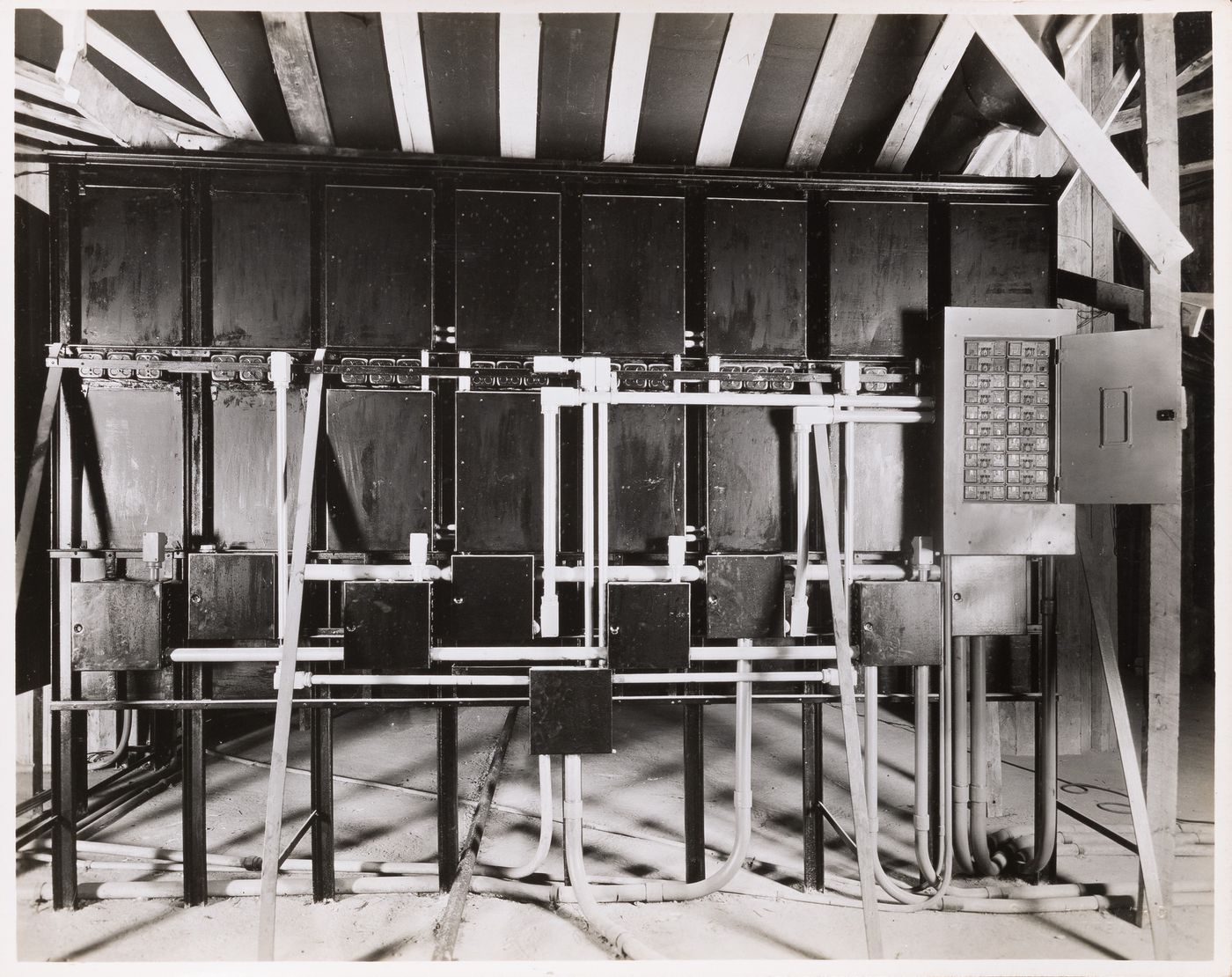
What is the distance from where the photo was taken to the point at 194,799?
8.05 feet

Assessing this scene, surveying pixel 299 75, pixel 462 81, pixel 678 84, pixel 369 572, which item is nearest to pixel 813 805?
pixel 369 572

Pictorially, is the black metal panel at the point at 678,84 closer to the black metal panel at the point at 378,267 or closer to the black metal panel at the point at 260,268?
the black metal panel at the point at 378,267

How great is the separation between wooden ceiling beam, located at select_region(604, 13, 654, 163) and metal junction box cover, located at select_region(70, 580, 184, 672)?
239 centimetres

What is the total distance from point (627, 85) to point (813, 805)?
2.81 meters

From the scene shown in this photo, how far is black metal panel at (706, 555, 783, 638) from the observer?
247cm

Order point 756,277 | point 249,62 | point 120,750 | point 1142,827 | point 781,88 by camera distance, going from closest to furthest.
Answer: point 1142,827 → point 249,62 → point 781,88 → point 756,277 → point 120,750

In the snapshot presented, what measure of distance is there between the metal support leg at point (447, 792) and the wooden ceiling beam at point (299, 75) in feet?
7.44

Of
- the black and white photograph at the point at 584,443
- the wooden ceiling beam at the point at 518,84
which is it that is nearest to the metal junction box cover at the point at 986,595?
the black and white photograph at the point at 584,443

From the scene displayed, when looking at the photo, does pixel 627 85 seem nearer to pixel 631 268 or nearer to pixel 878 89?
pixel 631 268

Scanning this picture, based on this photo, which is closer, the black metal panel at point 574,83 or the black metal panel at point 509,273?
the black metal panel at point 574,83

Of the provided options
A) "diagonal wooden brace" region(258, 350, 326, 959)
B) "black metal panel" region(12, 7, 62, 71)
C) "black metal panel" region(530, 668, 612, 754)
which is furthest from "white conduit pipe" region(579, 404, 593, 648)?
"black metal panel" region(12, 7, 62, 71)

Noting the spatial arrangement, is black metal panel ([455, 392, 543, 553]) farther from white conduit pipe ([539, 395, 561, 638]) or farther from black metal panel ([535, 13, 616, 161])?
black metal panel ([535, 13, 616, 161])

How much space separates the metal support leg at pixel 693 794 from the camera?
8.22 feet

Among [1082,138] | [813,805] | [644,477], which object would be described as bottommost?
[813,805]
